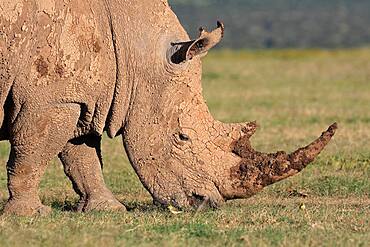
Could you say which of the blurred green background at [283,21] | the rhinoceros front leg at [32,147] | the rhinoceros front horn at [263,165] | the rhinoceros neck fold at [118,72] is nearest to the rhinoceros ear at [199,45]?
the rhinoceros neck fold at [118,72]

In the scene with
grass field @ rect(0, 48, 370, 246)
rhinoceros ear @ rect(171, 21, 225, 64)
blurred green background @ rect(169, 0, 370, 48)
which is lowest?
grass field @ rect(0, 48, 370, 246)

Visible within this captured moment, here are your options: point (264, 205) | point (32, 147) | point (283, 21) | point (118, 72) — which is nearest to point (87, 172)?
point (32, 147)

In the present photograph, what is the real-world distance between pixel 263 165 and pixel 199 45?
4.23 ft

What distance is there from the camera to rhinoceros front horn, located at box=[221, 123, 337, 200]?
12.1 metres

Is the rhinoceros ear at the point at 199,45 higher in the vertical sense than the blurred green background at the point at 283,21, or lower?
lower

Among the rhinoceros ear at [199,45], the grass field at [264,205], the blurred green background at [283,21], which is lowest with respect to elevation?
the grass field at [264,205]

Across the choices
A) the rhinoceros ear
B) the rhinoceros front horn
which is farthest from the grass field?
the rhinoceros ear

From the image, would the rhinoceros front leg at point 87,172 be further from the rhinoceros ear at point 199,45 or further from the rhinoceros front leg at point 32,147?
the rhinoceros ear at point 199,45

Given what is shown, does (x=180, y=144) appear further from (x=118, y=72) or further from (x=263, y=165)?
(x=118, y=72)

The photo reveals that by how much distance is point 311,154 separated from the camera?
12102mm

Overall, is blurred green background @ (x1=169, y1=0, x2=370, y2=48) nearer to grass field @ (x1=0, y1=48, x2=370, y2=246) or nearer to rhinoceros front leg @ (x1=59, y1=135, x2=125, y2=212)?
grass field @ (x1=0, y1=48, x2=370, y2=246)

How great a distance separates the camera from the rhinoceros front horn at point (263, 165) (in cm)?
1210

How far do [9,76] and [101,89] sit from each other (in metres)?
0.90

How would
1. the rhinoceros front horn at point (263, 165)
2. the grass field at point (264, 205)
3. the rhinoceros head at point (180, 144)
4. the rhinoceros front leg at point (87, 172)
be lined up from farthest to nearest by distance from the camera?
the rhinoceros front leg at point (87, 172) < the rhinoceros head at point (180, 144) < the rhinoceros front horn at point (263, 165) < the grass field at point (264, 205)
